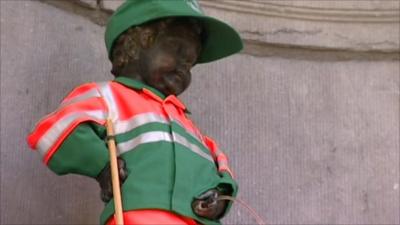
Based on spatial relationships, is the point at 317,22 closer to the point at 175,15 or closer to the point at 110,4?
the point at 110,4

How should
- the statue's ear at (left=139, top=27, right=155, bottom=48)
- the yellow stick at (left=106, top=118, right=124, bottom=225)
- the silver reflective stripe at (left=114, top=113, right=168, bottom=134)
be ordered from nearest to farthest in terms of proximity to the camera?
the yellow stick at (left=106, top=118, right=124, bottom=225), the silver reflective stripe at (left=114, top=113, right=168, bottom=134), the statue's ear at (left=139, top=27, right=155, bottom=48)

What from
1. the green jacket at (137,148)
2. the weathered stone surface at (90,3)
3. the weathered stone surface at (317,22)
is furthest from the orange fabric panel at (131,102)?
the weathered stone surface at (317,22)

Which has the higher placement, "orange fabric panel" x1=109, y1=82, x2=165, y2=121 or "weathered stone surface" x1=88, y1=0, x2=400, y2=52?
"orange fabric panel" x1=109, y1=82, x2=165, y2=121

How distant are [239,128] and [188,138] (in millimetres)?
493

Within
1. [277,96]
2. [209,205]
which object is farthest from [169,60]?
[277,96]

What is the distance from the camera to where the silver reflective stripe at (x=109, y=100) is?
4.48 feet

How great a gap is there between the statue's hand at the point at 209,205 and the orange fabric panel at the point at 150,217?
4 centimetres

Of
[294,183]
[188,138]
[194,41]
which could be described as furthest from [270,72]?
[188,138]

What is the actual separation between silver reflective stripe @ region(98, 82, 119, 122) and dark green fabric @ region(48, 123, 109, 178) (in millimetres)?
57

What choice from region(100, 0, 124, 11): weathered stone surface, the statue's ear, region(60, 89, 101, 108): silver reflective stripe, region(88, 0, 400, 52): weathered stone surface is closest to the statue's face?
the statue's ear

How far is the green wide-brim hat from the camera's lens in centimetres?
146

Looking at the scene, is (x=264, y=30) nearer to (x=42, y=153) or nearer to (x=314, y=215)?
(x=314, y=215)

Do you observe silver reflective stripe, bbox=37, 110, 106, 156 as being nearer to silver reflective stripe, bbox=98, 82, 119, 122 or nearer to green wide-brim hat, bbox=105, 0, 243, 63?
silver reflective stripe, bbox=98, 82, 119, 122

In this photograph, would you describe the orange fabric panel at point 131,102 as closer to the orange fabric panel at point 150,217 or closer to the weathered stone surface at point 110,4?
the orange fabric panel at point 150,217
